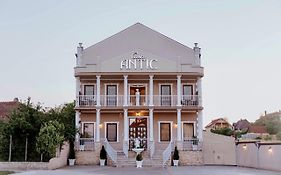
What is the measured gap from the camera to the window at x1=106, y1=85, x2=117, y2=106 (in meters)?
30.8

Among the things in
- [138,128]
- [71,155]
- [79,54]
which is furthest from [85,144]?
[79,54]

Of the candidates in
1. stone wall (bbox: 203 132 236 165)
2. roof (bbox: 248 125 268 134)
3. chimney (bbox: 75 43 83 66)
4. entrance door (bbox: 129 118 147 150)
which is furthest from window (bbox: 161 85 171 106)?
roof (bbox: 248 125 268 134)

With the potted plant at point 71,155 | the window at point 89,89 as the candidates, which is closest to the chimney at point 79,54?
the window at point 89,89

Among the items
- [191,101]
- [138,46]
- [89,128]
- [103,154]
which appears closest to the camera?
[103,154]

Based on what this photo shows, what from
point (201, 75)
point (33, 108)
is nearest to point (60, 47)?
point (33, 108)

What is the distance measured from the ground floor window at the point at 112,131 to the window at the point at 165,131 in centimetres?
365

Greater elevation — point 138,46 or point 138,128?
point 138,46

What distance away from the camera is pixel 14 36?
2744 cm

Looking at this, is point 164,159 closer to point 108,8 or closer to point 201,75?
point 201,75

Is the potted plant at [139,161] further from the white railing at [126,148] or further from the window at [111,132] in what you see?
the window at [111,132]

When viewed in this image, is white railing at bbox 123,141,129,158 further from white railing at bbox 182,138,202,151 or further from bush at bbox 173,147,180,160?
white railing at bbox 182,138,202,151

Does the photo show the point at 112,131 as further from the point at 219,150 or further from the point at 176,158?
the point at 219,150

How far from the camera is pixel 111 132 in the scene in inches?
1245

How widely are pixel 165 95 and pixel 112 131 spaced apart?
5190 millimetres
